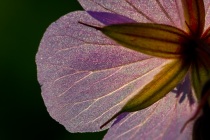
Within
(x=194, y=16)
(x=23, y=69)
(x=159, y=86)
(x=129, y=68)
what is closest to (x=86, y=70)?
(x=129, y=68)

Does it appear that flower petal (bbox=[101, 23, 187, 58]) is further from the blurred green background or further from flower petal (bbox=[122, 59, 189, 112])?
the blurred green background

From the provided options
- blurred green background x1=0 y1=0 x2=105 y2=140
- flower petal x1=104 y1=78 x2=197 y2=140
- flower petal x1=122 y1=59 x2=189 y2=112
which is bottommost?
blurred green background x1=0 y1=0 x2=105 y2=140

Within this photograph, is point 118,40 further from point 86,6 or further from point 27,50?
point 27,50

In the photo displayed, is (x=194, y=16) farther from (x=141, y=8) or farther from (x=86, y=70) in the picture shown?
(x=86, y=70)

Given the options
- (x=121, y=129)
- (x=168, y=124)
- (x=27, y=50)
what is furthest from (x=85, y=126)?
(x=27, y=50)

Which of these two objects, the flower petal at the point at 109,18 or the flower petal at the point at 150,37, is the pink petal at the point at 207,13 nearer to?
the flower petal at the point at 150,37

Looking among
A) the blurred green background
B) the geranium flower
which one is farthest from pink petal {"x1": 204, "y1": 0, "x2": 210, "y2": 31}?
the blurred green background
